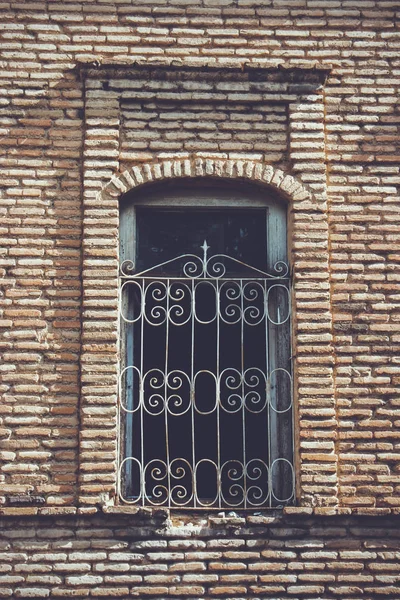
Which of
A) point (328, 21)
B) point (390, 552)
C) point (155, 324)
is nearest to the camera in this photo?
point (390, 552)

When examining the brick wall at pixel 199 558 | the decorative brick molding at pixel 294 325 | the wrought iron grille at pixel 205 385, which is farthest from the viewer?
the wrought iron grille at pixel 205 385

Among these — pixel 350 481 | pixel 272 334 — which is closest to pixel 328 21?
pixel 272 334

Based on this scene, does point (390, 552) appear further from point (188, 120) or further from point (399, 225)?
point (188, 120)

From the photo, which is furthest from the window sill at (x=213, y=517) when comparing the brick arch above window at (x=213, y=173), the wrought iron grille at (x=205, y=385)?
the brick arch above window at (x=213, y=173)

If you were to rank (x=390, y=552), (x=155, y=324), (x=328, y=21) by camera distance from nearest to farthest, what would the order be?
1. (x=390, y=552)
2. (x=155, y=324)
3. (x=328, y=21)

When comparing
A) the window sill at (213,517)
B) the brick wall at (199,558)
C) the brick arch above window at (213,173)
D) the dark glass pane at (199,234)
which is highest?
the brick arch above window at (213,173)

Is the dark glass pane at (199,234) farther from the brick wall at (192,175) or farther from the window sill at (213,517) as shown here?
the window sill at (213,517)

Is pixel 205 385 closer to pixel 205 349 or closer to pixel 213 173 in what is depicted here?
pixel 205 349

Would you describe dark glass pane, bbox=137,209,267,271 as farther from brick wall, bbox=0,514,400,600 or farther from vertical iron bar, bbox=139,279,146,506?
brick wall, bbox=0,514,400,600

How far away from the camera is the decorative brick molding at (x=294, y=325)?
645cm

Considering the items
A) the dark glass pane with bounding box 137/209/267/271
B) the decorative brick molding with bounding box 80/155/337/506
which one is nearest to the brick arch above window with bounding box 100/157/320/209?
the decorative brick molding with bounding box 80/155/337/506

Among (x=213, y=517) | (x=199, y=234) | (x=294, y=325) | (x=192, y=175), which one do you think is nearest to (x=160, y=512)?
(x=213, y=517)

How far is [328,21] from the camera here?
7.29 m

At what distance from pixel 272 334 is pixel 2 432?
192 centimetres
